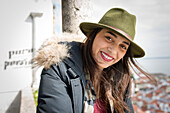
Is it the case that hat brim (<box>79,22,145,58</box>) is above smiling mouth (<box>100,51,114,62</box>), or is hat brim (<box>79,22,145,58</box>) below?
above

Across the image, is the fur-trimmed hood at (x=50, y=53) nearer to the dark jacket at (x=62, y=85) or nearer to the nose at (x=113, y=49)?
the dark jacket at (x=62, y=85)

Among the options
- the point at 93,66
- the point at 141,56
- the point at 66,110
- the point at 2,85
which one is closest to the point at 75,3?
the point at 93,66

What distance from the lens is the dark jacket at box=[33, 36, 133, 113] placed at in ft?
3.77

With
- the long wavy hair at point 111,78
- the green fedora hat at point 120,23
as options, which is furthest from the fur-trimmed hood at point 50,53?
the green fedora hat at point 120,23

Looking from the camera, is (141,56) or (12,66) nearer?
(141,56)

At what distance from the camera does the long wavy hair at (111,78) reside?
4.77ft

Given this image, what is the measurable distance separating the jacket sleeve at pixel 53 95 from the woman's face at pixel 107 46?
423 mm

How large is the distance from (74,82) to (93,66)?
10.8 inches

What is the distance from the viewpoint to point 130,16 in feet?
4.54

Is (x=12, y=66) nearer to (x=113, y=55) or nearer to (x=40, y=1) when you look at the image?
(x=40, y=1)

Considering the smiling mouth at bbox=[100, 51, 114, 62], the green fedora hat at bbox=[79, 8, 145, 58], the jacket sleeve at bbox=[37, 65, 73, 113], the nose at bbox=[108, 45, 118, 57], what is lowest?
the jacket sleeve at bbox=[37, 65, 73, 113]

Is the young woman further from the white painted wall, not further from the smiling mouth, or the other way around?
the white painted wall

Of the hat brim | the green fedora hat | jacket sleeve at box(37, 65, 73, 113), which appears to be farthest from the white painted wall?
jacket sleeve at box(37, 65, 73, 113)

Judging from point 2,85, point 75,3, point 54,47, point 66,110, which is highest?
point 75,3
